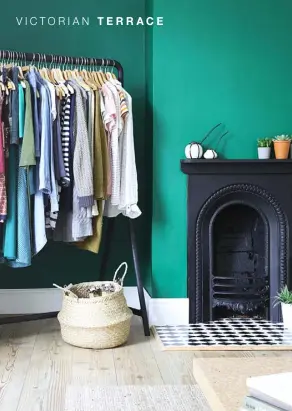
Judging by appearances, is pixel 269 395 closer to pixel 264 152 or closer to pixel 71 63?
pixel 264 152

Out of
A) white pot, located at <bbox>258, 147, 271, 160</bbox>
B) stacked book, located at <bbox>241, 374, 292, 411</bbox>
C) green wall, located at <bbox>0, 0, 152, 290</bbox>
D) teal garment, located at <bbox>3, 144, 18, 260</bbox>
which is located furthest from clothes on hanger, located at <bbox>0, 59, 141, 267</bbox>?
stacked book, located at <bbox>241, 374, 292, 411</bbox>

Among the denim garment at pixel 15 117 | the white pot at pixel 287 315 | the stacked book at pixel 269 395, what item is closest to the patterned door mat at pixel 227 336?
the white pot at pixel 287 315

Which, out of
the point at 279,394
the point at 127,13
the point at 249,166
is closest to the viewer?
the point at 279,394

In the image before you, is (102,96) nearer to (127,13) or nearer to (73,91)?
(73,91)

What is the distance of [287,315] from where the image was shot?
333 centimetres

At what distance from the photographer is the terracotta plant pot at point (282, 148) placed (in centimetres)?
341

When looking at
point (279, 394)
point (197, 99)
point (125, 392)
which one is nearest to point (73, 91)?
point (197, 99)

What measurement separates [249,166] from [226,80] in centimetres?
52

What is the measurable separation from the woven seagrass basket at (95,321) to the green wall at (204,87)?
0.49 m

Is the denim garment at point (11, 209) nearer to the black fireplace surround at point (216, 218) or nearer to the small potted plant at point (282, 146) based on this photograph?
the black fireplace surround at point (216, 218)

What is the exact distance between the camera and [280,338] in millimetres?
3176

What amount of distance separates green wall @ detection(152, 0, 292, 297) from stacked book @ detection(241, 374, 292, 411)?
2257 mm

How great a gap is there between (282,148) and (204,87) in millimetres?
576

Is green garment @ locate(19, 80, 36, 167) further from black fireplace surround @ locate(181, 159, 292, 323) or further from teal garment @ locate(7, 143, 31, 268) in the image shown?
black fireplace surround @ locate(181, 159, 292, 323)
